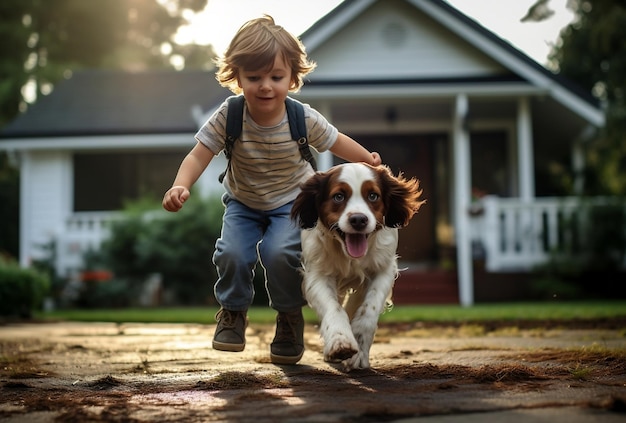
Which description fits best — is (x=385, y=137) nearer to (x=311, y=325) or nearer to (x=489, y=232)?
(x=489, y=232)

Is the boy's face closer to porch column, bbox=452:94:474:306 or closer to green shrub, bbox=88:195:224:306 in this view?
porch column, bbox=452:94:474:306

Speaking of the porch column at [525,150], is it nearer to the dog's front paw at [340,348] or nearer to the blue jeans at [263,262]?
the blue jeans at [263,262]

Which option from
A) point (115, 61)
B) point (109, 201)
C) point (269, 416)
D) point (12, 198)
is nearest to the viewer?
point (269, 416)

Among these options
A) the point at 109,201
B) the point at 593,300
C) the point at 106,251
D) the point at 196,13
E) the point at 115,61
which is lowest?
the point at 593,300

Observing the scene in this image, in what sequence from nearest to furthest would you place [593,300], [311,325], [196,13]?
[311,325], [593,300], [196,13]

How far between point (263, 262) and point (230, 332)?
41 centimetres

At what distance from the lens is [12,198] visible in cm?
2373

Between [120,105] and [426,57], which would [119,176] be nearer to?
[120,105]

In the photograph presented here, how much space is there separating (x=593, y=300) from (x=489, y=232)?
1.86m

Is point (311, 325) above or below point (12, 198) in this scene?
below

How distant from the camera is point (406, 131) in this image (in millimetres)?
14734

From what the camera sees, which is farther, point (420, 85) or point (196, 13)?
point (196, 13)

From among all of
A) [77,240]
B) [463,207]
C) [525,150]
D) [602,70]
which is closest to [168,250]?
[77,240]

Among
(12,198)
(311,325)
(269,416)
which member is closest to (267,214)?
(269,416)
